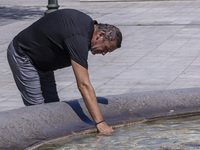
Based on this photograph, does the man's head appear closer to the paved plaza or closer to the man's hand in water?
the man's hand in water

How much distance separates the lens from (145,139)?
4719mm

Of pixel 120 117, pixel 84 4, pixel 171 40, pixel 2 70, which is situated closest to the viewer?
pixel 120 117

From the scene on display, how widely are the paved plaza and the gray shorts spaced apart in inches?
72.6

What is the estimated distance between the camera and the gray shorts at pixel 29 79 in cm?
479

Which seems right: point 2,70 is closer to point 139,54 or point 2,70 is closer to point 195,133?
point 139,54

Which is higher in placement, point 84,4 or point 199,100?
point 199,100

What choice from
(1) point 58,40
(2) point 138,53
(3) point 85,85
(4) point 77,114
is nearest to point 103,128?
(3) point 85,85

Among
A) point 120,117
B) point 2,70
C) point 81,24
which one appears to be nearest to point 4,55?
point 2,70

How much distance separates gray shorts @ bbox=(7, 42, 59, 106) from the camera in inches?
189

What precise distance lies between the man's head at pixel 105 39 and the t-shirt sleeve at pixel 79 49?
0.10 metres

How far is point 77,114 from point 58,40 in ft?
2.74

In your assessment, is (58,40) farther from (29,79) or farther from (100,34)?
(29,79)

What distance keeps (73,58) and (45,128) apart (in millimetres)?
782

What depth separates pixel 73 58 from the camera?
13.8ft
